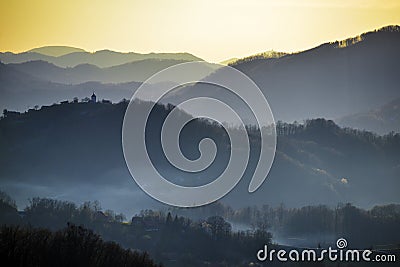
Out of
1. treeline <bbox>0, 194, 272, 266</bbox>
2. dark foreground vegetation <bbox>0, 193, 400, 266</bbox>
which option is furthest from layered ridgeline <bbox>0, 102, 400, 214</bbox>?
treeline <bbox>0, 194, 272, 266</bbox>

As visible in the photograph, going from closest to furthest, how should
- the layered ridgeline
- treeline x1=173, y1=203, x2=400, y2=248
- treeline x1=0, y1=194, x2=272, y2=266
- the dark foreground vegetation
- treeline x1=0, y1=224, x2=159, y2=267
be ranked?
treeline x1=0, y1=224, x2=159, y2=267, the dark foreground vegetation, treeline x1=0, y1=194, x2=272, y2=266, treeline x1=173, y1=203, x2=400, y2=248, the layered ridgeline

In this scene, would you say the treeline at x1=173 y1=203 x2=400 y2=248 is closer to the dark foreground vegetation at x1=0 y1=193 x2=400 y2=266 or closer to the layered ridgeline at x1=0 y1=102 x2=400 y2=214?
the dark foreground vegetation at x1=0 y1=193 x2=400 y2=266

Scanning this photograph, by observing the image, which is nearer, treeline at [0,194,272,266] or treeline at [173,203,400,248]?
treeline at [0,194,272,266]

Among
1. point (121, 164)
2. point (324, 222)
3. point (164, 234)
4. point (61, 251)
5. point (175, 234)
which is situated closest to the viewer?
point (61, 251)

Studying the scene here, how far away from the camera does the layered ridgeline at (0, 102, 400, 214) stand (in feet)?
522

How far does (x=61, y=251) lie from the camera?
47.2m

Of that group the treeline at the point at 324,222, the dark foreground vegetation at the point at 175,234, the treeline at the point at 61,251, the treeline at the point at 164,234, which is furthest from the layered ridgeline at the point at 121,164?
Answer: the treeline at the point at 61,251

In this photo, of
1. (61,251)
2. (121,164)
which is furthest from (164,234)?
(121,164)

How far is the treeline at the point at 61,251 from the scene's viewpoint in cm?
4441

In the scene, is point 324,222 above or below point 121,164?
below

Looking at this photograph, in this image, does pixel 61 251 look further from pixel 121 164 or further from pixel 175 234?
pixel 121 164

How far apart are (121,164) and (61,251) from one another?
125649 mm

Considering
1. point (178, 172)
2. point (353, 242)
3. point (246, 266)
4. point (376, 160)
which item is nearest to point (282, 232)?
point (353, 242)

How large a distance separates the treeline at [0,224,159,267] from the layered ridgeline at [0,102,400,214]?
Result: 98892 mm
